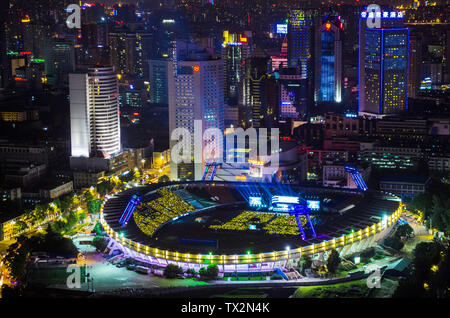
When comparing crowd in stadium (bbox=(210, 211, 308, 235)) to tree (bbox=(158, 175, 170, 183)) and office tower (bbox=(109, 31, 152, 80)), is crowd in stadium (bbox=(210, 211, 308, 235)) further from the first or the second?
office tower (bbox=(109, 31, 152, 80))

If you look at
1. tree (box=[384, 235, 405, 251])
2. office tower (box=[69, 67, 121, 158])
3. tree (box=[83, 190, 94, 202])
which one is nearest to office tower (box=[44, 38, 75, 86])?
office tower (box=[69, 67, 121, 158])

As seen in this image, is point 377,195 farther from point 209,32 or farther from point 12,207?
point 209,32

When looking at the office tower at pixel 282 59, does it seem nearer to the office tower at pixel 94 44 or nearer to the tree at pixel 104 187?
the office tower at pixel 94 44

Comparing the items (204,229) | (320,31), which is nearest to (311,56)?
(320,31)

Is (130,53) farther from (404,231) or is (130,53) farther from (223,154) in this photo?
(404,231)

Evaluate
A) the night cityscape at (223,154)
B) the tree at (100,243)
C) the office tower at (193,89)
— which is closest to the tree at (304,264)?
the night cityscape at (223,154)

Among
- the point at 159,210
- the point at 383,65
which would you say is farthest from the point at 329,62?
the point at 159,210

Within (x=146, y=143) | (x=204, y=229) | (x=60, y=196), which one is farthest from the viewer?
(x=146, y=143)
